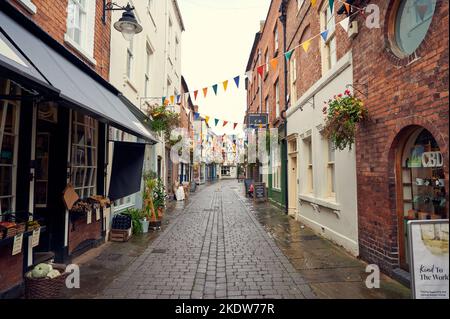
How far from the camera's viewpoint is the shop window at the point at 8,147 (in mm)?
3928

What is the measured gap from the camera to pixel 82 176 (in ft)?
20.5

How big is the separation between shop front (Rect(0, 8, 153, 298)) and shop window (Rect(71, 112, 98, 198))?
0.07 feet

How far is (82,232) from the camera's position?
A: 6.04 m

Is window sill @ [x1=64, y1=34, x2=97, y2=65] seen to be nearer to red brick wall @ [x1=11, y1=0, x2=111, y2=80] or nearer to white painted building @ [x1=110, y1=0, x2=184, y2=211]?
red brick wall @ [x1=11, y1=0, x2=111, y2=80]

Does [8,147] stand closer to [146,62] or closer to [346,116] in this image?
[346,116]

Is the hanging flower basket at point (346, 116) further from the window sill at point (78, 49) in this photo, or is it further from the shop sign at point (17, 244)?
the shop sign at point (17, 244)

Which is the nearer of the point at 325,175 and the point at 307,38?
the point at 325,175

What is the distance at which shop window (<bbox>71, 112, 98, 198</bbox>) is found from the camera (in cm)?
589

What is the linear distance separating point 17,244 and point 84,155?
9.25ft

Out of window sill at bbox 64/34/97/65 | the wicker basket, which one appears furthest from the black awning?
the wicker basket

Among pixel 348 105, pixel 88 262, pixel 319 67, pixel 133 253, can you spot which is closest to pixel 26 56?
pixel 88 262

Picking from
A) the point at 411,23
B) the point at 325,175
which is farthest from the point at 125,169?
the point at 411,23
